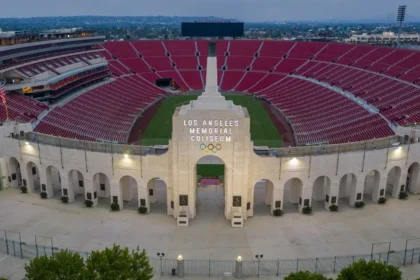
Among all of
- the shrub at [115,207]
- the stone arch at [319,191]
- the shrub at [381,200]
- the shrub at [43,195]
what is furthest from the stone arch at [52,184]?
the shrub at [381,200]

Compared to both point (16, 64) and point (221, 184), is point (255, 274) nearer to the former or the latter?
point (221, 184)

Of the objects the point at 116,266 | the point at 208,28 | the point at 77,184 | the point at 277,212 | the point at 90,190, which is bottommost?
the point at 277,212

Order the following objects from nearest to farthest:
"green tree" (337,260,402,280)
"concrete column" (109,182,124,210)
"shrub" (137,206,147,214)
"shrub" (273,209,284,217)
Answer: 1. "green tree" (337,260,402,280)
2. "shrub" (273,209,284,217)
3. "shrub" (137,206,147,214)
4. "concrete column" (109,182,124,210)

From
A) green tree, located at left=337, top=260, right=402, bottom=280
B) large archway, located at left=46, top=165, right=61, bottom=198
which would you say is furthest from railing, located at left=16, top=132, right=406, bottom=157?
green tree, located at left=337, top=260, right=402, bottom=280

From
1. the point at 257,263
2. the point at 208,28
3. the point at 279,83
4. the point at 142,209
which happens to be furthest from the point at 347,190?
the point at 208,28

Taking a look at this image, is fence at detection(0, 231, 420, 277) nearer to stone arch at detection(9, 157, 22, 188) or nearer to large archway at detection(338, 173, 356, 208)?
large archway at detection(338, 173, 356, 208)

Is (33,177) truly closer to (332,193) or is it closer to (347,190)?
(332,193)

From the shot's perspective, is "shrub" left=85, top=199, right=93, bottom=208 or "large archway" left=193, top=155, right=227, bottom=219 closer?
"large archway" left=193, top=155, right=227, bottom=219
